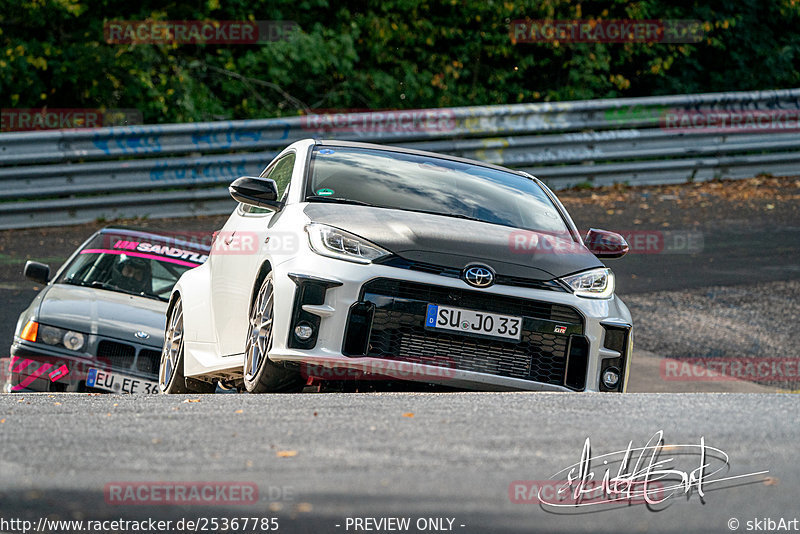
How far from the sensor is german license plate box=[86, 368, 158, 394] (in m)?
8.28

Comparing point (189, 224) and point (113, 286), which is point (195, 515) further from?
point (189, 224)

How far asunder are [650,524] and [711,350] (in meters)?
6.86

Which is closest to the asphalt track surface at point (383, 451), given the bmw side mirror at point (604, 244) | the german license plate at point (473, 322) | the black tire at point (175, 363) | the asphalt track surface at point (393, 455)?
the asphalt track surface at point (393, 455)

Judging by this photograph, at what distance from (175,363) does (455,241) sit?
269 cm

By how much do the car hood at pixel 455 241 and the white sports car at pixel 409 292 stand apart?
1 cm

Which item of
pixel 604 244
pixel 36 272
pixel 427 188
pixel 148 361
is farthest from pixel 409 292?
pixel 36 272

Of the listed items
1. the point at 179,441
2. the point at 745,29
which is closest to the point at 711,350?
the point at 179,441

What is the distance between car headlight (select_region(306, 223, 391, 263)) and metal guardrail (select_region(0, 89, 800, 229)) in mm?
9336

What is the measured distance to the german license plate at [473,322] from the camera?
5719 mm

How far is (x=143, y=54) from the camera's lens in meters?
17.2

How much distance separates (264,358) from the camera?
233 inches

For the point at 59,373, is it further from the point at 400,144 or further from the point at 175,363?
the point at 400,144

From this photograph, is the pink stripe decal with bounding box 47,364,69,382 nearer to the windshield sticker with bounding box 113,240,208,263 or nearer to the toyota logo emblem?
the windshield sticker with bounding box 113,240,208,263

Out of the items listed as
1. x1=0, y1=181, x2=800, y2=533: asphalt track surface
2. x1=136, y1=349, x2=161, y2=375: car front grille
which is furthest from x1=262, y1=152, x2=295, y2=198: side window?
x1=136, y1=349, x2=161, y2=375: car front grille
